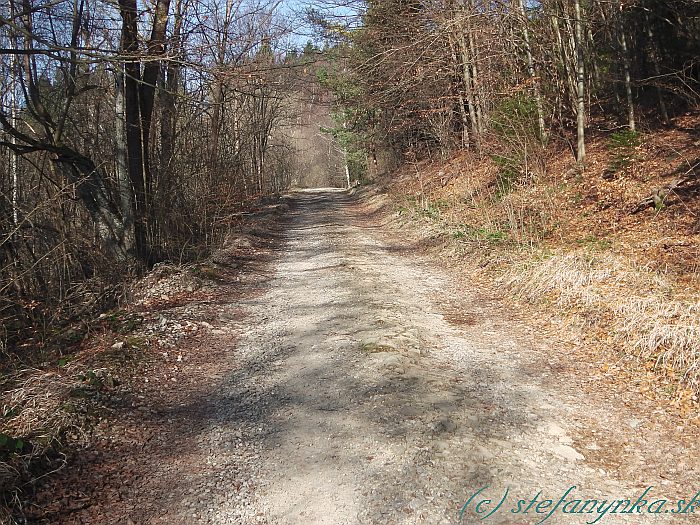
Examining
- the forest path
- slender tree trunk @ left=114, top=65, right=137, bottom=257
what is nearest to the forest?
slender tree trunk @ left=114, top=65, right=137, bottom=257

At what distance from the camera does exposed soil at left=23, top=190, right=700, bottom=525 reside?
3330 millimetres

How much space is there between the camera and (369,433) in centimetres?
402

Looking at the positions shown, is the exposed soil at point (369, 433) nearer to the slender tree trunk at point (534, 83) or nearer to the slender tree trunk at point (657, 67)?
the slender tree trunk at point (534, 83)

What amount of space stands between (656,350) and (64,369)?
552 centimetres

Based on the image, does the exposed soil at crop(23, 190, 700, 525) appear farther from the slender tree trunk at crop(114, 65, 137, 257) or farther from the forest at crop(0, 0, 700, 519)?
the slender tree trunk at crop(114, 65, 137, 257)

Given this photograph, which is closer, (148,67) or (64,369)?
(64,369)

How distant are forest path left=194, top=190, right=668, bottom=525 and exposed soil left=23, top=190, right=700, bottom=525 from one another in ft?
0.05

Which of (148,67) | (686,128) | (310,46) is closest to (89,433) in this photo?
(148,67)

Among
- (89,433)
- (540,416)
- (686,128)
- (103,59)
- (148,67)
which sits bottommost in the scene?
(540,416)

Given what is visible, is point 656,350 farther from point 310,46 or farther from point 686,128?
point 310,46

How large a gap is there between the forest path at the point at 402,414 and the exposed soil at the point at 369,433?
0.05 feet

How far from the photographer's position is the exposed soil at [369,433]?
3.33 m

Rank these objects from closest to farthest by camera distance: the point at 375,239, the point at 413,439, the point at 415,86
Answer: the point at 413,439
the point at 375,239
the point at 415,86

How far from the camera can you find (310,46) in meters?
21.6
